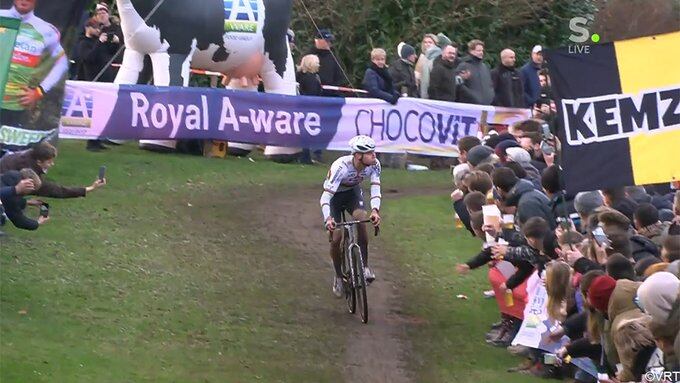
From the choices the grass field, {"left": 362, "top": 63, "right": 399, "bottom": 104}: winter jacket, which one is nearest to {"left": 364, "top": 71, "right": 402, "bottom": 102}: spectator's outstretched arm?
{"left": 362, "top": 63, "right": 399, "bottom": 104}: winter jacket

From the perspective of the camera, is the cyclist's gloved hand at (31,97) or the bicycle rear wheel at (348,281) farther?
the bicycle rear wheel at (348,281)

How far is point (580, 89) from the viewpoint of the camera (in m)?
10.4

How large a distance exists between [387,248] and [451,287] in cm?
209

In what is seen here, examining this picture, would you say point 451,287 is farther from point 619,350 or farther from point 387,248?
point 619,350

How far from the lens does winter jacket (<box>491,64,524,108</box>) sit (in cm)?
2559

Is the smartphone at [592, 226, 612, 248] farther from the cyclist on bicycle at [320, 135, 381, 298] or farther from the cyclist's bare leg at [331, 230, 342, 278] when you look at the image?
the cyclist's bare leg at [331, 230, 342, 278]

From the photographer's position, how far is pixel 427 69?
25250 millimetres

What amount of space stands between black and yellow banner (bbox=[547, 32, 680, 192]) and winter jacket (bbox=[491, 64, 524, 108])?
15264 millimetres

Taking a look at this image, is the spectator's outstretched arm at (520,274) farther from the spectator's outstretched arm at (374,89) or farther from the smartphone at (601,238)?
the spectator's outstretched arm at (374,89)

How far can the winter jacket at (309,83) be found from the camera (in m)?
24.7

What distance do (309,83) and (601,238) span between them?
1437 centimetres

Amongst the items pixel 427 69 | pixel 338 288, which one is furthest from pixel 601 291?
pixel 427 69

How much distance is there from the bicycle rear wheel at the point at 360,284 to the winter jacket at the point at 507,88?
11903 millimetres

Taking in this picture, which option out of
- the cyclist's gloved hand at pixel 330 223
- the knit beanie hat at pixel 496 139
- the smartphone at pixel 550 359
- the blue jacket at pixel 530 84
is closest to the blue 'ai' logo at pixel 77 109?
the knit beanie hat at pixel 496 139
